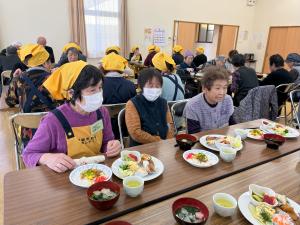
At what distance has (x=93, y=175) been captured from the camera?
3.46ft

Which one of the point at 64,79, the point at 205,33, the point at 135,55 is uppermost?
the point at 205,33

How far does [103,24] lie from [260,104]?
501 centimetres

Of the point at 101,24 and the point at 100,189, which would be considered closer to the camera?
the point at 100,189

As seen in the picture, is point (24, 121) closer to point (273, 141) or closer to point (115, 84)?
point (115, 84)

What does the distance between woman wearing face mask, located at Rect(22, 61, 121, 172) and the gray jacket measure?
194 centimetres

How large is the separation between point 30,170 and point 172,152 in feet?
2.37

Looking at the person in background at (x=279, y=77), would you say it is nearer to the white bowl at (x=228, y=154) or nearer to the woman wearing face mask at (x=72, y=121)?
the white bowl at (x=228, y=154)

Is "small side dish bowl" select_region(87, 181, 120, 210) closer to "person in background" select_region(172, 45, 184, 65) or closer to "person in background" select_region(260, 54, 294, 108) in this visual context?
"person in background" select_region(260, 54, 294, 108)

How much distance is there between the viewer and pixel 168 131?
6.55 feet

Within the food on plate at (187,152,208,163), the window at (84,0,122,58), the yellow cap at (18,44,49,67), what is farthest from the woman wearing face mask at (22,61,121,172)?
the window at (84,0,122,58)

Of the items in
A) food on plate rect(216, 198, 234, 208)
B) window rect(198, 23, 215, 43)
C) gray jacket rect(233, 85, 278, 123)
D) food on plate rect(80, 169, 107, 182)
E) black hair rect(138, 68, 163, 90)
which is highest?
window rect(198, 23, 215, 43)

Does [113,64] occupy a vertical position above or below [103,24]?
below

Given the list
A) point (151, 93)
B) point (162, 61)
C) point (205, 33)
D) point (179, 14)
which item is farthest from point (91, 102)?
point (205, 33)

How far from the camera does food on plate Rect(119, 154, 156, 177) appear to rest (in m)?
1.07
